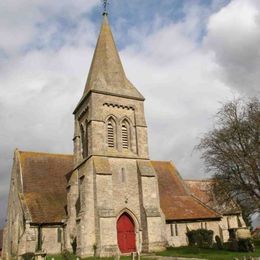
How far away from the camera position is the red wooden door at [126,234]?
26.3 metres

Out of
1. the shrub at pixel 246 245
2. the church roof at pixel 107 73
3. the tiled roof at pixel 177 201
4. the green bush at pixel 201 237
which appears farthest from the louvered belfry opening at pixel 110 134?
the shrub at pixel 246 245

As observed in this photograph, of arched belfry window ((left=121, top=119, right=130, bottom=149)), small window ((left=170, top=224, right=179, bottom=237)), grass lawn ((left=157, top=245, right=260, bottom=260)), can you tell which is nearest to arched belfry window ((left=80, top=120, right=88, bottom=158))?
arched belfry window ((left=121, top=119, right=130, bottom=149))

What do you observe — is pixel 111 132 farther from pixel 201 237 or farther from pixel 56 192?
→ pixel 201 237

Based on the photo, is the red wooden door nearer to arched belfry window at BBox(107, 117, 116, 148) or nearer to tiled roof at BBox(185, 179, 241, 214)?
arched belfry window at BBox(107, 117, 116, 148)

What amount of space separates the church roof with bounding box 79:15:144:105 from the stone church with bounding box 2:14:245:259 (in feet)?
0.32

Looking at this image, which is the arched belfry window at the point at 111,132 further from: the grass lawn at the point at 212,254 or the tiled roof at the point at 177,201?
the grass lawn at the point at 212,254

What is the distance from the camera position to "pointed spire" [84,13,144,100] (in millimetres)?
30266

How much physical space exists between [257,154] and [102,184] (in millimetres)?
11446

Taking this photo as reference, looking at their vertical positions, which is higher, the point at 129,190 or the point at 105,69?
the point at 105,69

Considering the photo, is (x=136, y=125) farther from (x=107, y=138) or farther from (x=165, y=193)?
(x=165, y=193)

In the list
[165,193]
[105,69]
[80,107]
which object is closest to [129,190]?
[165,193]

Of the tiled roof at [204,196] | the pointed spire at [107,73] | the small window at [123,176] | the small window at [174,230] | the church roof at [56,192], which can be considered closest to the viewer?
the small window at [123,176]

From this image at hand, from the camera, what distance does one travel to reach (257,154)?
2169 centimetres

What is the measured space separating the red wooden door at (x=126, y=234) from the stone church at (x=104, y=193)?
0.07 metres
